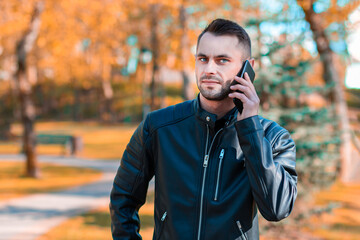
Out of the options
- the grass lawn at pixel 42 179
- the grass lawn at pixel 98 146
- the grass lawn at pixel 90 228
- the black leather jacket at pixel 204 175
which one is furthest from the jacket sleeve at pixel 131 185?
the grass lawn at pixel 98 146

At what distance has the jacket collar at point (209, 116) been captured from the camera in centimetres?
218

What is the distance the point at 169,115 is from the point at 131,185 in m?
0.46

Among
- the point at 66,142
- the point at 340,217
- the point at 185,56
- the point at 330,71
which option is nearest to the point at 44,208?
the point at 340,217

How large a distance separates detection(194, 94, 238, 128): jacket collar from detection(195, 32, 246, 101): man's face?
0.33 ft

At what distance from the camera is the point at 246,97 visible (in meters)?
2.04

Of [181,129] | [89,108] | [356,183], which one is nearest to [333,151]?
[181,129]

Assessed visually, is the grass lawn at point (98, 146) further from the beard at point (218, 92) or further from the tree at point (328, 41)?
the beard at point (218, 92)

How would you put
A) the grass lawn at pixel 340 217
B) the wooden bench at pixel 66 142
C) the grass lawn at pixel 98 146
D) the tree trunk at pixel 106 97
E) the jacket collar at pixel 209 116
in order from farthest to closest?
1. the tree trunk at pixel 106 97
2. the grass lawn at pixel 98 146
3. the wooden bench at pixel 66 142
4. the grass lawn at pixel 340 217
5. the jacket collar at pixel 209 116

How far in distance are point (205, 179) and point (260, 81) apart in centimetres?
441

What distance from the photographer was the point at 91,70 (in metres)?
39.8

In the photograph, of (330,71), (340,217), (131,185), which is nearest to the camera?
(131,185)

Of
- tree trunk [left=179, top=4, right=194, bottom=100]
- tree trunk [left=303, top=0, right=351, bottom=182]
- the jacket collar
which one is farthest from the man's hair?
tree trunk [left=179, top=4, right=194, bottom=100]

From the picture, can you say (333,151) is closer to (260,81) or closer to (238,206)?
(260,81)

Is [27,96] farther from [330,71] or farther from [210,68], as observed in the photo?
[210,68]
